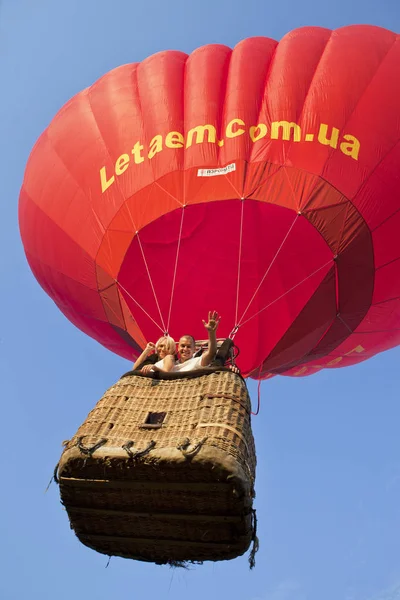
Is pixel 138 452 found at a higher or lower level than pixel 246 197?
lower

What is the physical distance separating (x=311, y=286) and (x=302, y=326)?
0.49 meters

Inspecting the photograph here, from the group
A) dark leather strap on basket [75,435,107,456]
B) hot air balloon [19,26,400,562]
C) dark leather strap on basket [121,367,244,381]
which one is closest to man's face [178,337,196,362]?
dark leather strap on basket [121,367,244,381]

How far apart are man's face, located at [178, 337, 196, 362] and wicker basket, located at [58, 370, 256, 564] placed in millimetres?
553

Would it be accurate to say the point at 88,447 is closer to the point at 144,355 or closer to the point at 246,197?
the point at 144,355

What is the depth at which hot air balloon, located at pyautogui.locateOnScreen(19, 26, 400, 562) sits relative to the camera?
239 inches

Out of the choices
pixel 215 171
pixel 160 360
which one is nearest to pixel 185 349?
pixel 160 360

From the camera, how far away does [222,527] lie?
3.78 meters

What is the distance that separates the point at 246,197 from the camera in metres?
6.03

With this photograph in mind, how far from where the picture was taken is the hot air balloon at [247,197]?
6.08 metres

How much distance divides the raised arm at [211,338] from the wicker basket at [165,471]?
0.28 m

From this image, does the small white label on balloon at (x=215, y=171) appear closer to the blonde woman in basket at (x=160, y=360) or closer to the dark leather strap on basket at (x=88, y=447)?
the blonde woman in basket at (x=160, y=360)

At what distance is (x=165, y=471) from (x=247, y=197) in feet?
10.4

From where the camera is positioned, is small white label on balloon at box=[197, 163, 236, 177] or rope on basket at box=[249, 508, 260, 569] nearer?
rope on basket at box=[249, 508, 260, 569]

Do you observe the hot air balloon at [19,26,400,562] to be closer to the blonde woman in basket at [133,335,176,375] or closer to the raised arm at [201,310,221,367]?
the blonde woman in basket at [133,335,176,375]
